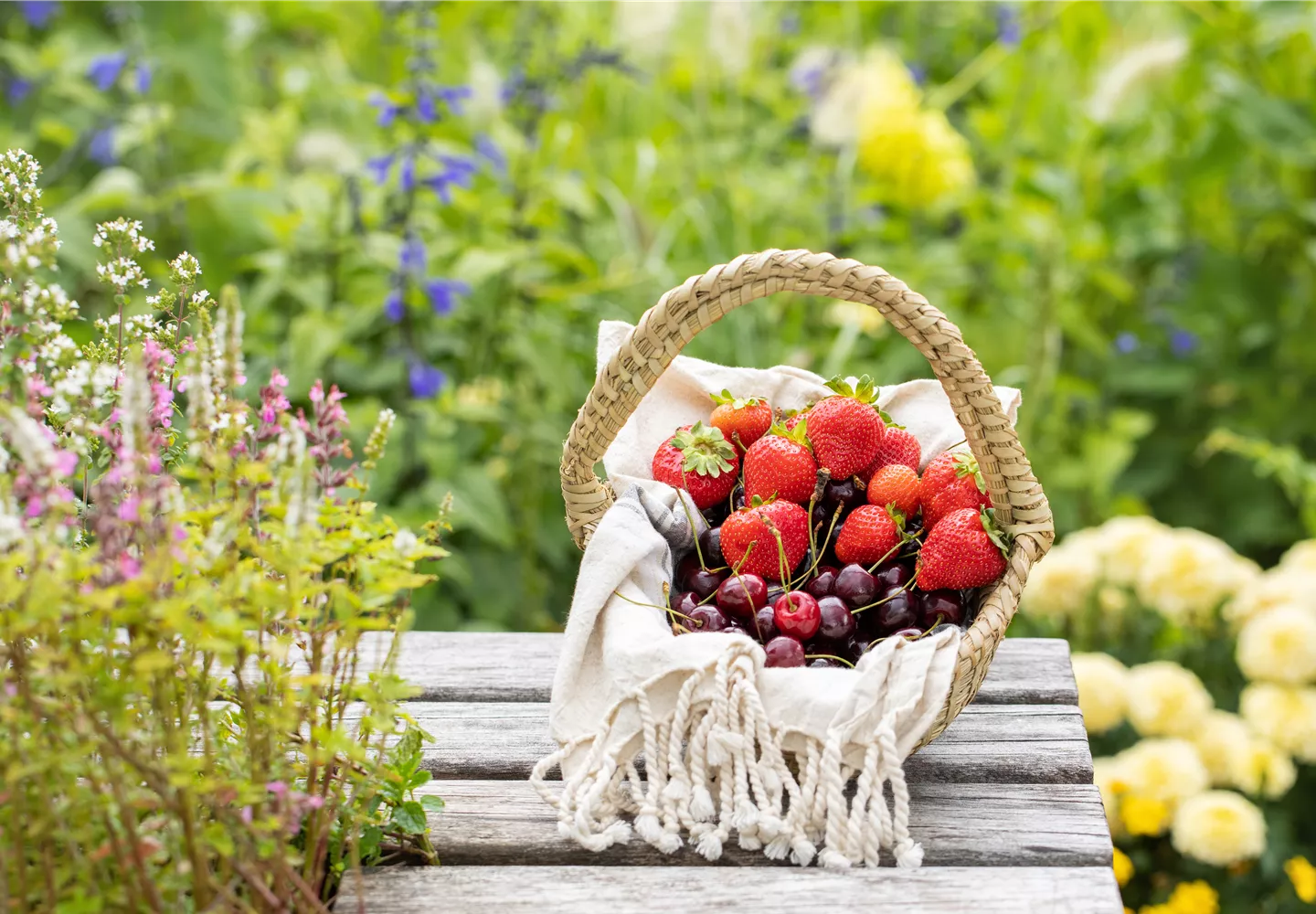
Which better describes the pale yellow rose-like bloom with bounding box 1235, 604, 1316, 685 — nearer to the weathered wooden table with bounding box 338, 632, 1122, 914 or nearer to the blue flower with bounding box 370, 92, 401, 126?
the weathered wooden table with bounding box 338, 632, 1122, 914

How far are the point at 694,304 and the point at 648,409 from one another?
257 millimetres

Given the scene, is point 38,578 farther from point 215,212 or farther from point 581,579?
point 215,212

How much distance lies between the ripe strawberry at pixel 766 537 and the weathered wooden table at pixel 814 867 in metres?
0.23

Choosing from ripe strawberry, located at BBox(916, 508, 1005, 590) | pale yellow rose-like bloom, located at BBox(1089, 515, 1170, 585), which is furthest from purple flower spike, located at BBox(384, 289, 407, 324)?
pale yellow rose-like bloom, located at BBox(1089, 515, 1170, 585)

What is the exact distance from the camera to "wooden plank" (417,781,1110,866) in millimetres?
989

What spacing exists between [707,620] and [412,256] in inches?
38.8

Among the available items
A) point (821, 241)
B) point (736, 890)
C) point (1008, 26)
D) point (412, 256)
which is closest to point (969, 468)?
point (736, 890)

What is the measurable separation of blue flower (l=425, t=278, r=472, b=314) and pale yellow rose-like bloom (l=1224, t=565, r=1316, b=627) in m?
1.26

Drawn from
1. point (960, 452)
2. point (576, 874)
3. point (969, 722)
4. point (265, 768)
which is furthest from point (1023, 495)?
point (265, 768)

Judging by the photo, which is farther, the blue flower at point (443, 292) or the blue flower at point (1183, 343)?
the blue flower at point (1183, 343)

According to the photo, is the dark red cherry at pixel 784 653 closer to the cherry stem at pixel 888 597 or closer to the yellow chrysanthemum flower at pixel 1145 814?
the cherry stem at pixel 888 597

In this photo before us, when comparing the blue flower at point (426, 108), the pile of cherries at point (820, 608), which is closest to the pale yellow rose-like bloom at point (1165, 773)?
the pile of cherries at point (820, 608)

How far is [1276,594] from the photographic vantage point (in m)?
1.69

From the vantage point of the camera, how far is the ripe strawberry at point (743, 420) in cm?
122
